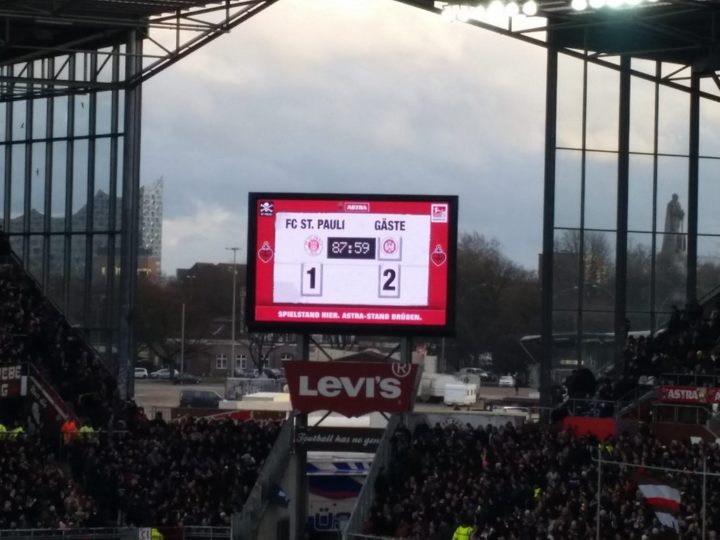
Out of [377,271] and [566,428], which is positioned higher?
[377,271]

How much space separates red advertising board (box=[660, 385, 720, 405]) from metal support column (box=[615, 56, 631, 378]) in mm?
5779

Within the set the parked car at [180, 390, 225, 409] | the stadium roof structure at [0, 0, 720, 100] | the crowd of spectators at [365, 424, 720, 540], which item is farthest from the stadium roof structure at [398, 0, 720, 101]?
the parked car at [180, 390, 225, 409]

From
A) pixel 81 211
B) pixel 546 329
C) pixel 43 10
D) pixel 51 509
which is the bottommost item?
pixel 51 509

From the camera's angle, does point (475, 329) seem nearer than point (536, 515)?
No

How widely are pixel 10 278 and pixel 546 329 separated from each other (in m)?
14.5

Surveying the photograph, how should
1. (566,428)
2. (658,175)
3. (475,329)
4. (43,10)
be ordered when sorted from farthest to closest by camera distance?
1. (475,329)
2. (658,175)
3. (43,10)
4. (566,428)

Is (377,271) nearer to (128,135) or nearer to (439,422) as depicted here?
(439,422)

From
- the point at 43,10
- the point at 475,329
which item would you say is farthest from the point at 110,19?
the point at 475,329

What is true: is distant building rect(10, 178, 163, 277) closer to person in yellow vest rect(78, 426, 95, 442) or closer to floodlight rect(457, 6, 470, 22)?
person in yellow vest rect(78, 426, 95, 442)

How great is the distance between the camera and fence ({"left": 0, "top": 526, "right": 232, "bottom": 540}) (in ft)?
101

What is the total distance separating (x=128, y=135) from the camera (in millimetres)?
43094

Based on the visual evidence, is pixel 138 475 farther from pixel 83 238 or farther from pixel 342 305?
pixel 83 238

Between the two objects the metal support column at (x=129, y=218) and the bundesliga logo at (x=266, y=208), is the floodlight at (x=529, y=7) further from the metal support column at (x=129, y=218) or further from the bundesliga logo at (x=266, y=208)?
the metal support column at (x=129, y=218)

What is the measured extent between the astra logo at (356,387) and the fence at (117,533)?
4.11 meters
